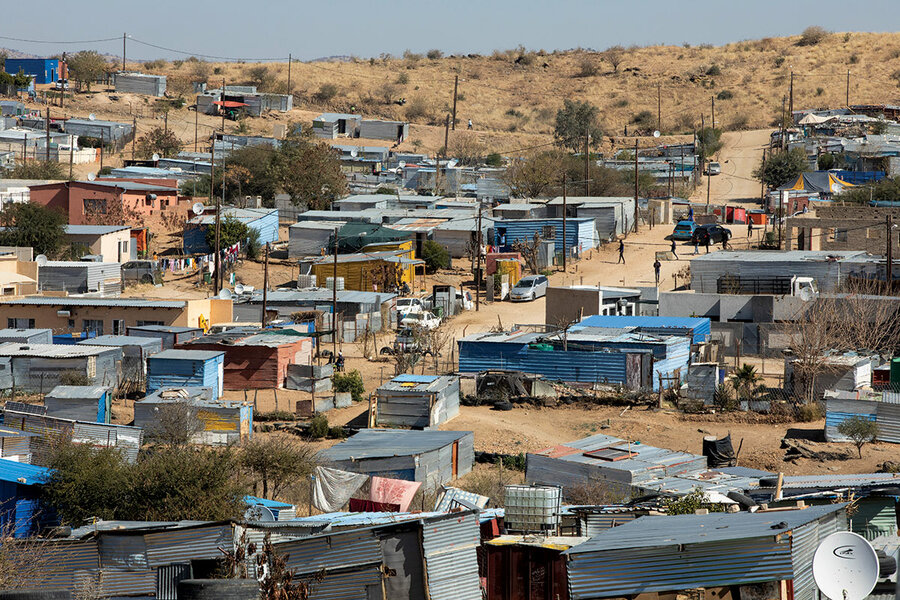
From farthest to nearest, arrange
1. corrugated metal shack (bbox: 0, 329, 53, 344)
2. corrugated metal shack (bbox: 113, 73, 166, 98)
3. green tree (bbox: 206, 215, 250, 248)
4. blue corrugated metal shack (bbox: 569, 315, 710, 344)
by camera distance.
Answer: corrugated metal shack (bbox: 113, 73, 166, 98) < green tree (bbox: 206, 215, 250, 248) < corrugated metal shack (bbox: 0, 329, 53, 344) < blue corrugated metal shack (bbox: 569, 315, 710, 344)

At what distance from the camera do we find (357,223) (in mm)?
43875

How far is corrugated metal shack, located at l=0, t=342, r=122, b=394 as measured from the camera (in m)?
26.0

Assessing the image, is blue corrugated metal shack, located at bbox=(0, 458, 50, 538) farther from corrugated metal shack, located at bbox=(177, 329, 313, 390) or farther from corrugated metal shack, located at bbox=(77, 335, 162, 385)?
corrugated metal shack, located at bbox=(177, 329, 313, 390)

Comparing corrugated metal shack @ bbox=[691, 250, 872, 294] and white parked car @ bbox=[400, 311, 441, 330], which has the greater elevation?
corrugated metal shack @ bbox=[691, 250, 872, 294]

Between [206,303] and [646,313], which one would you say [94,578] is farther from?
[646,313]

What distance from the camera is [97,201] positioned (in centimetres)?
4478

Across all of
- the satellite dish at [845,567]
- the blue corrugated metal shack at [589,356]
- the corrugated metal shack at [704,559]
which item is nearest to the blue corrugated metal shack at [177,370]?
the blue corrugated metal shack at [589,356]

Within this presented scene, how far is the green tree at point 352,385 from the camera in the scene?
1018 inches

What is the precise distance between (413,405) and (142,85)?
5973 centimetres

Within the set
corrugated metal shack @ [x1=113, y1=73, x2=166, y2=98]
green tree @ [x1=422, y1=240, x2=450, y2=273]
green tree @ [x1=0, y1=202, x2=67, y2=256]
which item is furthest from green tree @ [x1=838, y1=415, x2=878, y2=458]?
corrugated metal shack @ [x1=113, y1=73, x2=166, y2=98]

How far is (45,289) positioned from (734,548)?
29.5 metres

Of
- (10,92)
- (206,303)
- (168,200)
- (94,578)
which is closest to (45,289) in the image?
(206,303)

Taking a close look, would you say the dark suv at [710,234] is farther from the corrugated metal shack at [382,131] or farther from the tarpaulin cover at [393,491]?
the corrugated metal shack at [382,131]

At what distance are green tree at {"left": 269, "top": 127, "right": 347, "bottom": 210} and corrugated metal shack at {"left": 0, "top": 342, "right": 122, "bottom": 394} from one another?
79.1 ft
